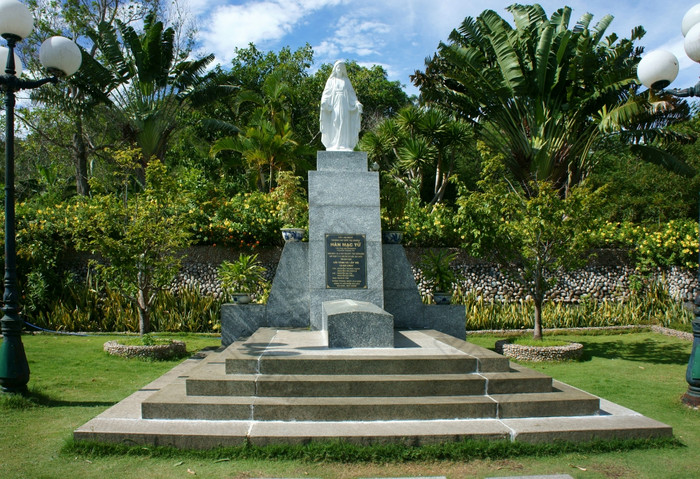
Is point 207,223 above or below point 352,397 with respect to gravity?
above

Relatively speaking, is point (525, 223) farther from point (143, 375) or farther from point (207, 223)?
point (207, 223)

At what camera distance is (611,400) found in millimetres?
7086

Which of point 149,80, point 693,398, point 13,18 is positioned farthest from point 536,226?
point 149,80

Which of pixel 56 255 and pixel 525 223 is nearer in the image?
pixel 525 223

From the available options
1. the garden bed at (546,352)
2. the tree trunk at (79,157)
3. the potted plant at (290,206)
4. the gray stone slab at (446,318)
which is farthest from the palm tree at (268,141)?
the garden bed at (546,352)

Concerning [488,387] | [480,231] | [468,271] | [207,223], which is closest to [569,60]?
[468,271]

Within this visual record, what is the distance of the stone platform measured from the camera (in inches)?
206

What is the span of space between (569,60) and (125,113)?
15.9 m

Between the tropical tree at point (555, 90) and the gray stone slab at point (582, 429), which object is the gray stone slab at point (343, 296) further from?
the tropical tree at point (555, 90)

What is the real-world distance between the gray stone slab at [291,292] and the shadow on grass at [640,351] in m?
5.47

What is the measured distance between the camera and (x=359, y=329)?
7.23m

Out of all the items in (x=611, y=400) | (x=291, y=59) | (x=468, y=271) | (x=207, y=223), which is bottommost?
(x=611, y=400)

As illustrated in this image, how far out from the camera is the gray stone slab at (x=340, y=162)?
32.9ft

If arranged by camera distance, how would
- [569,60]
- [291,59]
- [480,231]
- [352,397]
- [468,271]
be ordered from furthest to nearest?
[291,59]
[569,60]
[468,271]
[480,231]
[352,397]
